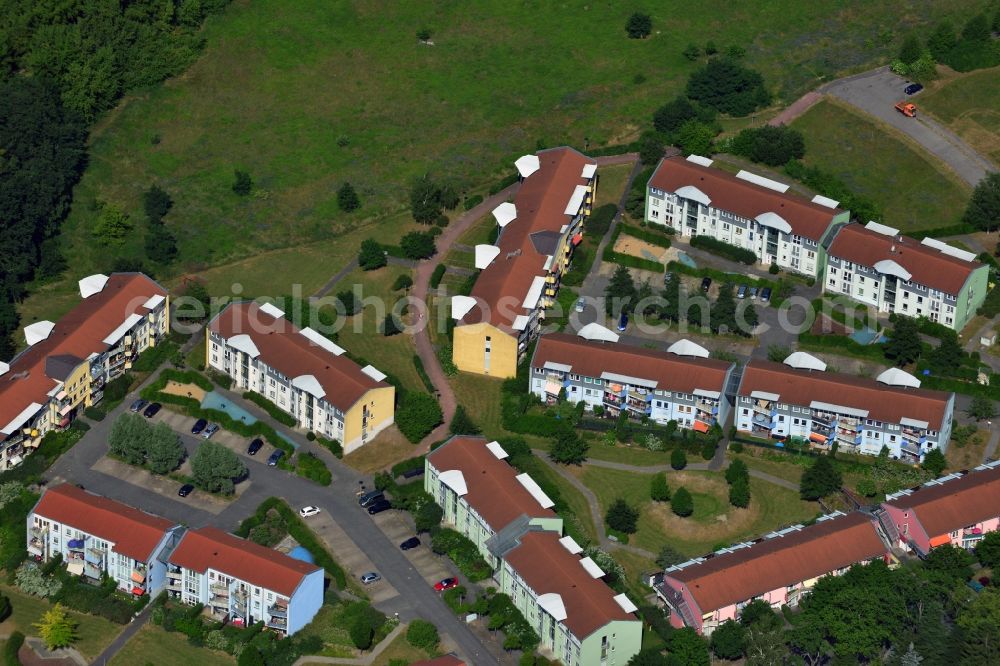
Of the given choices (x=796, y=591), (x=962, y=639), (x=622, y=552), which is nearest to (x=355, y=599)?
(x=622, y=552)

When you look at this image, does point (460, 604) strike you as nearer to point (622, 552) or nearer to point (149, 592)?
point (622, 552)

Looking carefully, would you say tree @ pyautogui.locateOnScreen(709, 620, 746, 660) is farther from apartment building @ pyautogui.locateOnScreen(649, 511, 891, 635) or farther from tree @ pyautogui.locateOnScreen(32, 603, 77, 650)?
tree @ pyautogui.locateOnScreen(32, 603, 77, 650)

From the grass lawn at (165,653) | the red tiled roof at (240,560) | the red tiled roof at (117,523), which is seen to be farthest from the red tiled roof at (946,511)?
the red tiled roof at (117,523)

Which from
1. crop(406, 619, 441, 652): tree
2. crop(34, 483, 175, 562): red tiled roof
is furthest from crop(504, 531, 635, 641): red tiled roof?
crop(34, 483, 175, 562): red tiled roof

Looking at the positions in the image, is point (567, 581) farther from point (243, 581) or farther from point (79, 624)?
point (79, 624)

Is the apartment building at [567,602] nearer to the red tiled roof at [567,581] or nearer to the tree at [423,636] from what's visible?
the red tiled roof at [567,581]

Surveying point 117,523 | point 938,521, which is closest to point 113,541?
point 117,523
